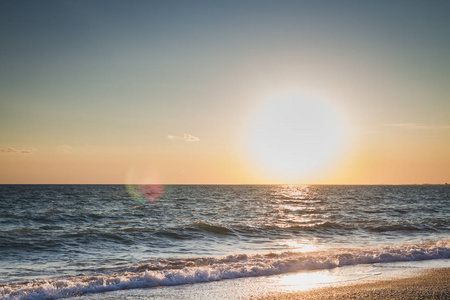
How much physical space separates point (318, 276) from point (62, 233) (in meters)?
18.1

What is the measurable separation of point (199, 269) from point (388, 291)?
248 inches

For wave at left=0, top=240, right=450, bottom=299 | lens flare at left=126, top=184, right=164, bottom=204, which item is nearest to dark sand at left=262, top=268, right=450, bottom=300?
wave at left=0, top=240, right=450, bottom=299

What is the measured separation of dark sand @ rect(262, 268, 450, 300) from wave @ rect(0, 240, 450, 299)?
10.8 feet

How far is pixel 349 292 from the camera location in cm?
997

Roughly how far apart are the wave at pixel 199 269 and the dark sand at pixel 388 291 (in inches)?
130

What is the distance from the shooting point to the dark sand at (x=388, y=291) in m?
9.45

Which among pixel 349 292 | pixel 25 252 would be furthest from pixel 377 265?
pixel 25 252

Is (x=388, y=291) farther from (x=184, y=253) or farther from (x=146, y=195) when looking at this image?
(x=146, y=195)

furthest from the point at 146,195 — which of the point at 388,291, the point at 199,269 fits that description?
the point at 388,291

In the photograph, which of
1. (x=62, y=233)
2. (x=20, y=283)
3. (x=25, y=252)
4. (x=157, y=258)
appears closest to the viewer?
(x=20, y=283)

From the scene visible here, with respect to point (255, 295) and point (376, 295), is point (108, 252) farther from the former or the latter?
point (376, 295)

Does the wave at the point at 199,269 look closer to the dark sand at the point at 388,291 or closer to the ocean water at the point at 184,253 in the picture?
the ocean water at the point at 184,253

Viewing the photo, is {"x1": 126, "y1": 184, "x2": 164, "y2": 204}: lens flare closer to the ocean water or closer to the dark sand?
the ocean water

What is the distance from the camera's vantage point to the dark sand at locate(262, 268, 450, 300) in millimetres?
9445
